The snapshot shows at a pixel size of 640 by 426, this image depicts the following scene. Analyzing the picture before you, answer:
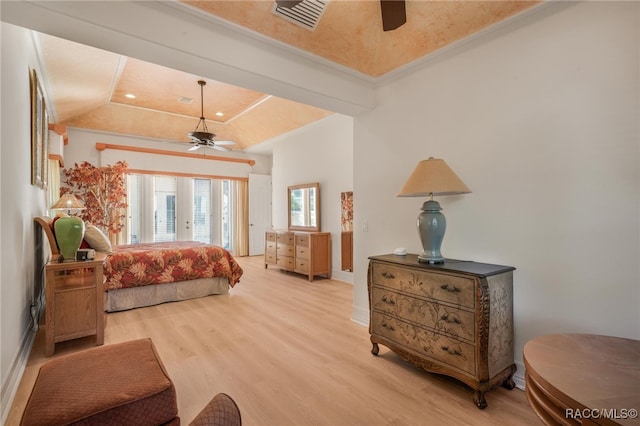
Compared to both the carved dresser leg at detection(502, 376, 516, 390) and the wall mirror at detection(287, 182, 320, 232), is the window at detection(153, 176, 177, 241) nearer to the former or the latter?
the wall mirror at detection(287, 182, 320, 232)

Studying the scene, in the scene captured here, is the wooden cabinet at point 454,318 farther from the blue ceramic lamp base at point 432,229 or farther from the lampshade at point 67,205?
the lampshade at point 67,205

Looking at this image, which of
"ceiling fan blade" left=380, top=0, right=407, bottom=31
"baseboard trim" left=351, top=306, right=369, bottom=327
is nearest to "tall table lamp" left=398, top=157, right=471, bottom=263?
"ceiling fan blade" left=380, top=0, right=407, bottom=31

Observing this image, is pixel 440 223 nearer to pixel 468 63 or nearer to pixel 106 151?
pixel 468 63

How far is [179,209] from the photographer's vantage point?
7.47m

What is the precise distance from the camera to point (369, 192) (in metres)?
3.30

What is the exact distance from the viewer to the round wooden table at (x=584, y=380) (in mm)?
799

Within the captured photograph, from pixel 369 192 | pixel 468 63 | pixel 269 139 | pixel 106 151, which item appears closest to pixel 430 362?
pixel 369 192

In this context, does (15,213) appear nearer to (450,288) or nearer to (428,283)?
(428,283)

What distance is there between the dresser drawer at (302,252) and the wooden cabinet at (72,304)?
3.17m

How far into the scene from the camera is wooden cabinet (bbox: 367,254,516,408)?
1.90 metres

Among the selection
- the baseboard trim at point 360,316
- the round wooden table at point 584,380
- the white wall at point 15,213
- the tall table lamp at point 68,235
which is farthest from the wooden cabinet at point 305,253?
the round wooden table at point 584,380

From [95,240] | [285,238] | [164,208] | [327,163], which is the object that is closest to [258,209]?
[164,208]

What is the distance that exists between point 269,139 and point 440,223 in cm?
564

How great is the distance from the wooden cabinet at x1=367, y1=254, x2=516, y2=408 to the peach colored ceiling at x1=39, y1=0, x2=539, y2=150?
6.03 ft
